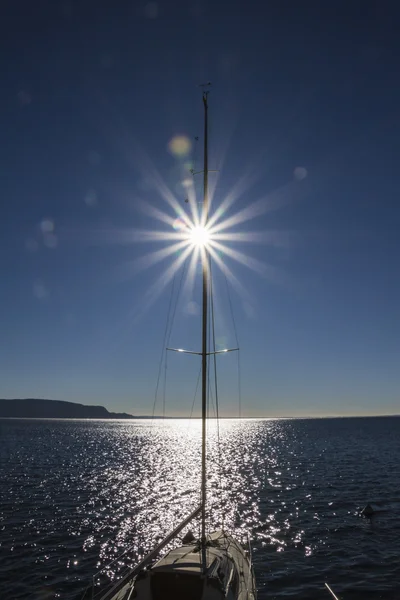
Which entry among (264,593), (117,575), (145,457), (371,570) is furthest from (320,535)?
(145,457)

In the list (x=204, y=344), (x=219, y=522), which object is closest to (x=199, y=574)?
(x=204, y=344)

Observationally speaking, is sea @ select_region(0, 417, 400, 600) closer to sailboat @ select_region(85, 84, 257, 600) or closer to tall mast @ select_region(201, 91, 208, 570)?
sailboat @ select_region(85, 84, 257, 600)

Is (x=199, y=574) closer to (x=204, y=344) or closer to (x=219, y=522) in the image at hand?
Result: (x=204, y=344)

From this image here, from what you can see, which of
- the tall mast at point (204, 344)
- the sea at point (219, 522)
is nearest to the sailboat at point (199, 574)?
the tall mast at point (204, 344)

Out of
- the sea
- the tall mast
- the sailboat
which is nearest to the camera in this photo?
the sailboat

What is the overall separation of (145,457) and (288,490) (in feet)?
179

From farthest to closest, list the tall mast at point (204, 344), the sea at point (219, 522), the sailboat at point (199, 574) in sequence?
the sea at point (219, 522), the tall mast at point (204, 344), the sailboat at point (199, 574)

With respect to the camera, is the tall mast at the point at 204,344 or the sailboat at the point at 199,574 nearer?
the sailboat at the point at 199,574

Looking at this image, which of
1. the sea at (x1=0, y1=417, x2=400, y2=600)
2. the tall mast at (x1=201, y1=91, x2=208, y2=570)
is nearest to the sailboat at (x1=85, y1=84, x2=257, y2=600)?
the tall mast at (x1=201, y1=91, x2=208, y2=570)

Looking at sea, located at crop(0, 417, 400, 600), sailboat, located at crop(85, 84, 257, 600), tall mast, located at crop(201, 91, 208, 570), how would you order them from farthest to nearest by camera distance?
1. sea, located at crop(0, 417, 400, 600)
2. tall mast, located at crop(201, 91, 208, 570)
3. sailboat, located at crop(85, 84, 257, 600)

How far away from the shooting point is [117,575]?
24.2 meters

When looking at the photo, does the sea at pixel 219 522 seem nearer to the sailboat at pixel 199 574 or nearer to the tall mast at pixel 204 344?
the sailboat at pixel 199 574

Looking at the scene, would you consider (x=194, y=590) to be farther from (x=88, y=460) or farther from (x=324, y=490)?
(x=88, y=460)

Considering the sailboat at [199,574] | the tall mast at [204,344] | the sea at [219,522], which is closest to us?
the sailboat at [199,574]
